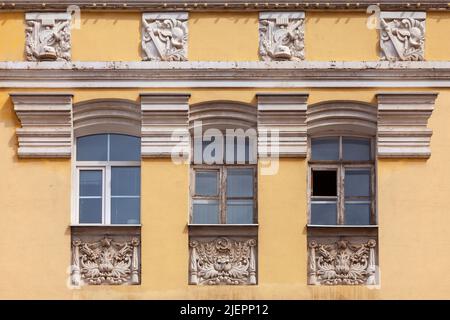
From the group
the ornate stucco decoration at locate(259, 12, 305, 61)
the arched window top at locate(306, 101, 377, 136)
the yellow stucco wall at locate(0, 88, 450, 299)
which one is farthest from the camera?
the ornate stucco decoration at locate(259, 12, 305, 61)

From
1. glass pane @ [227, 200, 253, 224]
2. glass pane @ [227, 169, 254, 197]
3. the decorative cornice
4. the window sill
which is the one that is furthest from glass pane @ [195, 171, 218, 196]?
the decorative cornice

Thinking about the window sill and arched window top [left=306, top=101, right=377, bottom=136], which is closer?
the window sill

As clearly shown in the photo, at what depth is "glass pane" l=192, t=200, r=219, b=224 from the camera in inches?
895

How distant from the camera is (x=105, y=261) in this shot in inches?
882

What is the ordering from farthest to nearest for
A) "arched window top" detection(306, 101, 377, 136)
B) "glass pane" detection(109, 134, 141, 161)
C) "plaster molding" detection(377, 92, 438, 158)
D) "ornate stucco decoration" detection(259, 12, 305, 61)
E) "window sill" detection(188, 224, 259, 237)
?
"glass pane" detection(109, 134, 141, 161), "ornate stucco decoration" detection(259, 12, 305, 61), "arched window top" detection(306, 101, 377, 136), "plaster molding" detection(377, 92, 438, 158), "window sill" detection(188, 224, 259, 237)

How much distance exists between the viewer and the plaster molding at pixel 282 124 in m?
22.6

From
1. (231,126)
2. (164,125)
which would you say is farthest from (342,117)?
(164,125)

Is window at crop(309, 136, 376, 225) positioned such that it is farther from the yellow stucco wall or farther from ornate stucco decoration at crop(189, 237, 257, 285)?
ornate stucco decoration at crop(189, 237, 257, 285)

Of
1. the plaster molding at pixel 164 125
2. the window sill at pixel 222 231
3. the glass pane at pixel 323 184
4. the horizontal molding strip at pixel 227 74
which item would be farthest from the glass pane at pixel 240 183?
the horizontal molding strip at pixel 227 74

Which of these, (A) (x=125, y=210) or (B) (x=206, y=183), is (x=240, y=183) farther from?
(A) (x=125, y=210)

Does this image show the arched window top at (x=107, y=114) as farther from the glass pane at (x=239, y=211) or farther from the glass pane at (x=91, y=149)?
the glass pane at (x=239, y=211)

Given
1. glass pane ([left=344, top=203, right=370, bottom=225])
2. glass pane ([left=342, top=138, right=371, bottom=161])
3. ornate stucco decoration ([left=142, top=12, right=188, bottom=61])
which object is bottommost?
glass pane ([left=344, top=203, right=370, bottom=225])

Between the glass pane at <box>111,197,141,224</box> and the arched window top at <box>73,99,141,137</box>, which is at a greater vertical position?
the arched window top at <box>73,99,141,137</box>

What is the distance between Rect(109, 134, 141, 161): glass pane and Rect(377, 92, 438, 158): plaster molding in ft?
10.3
